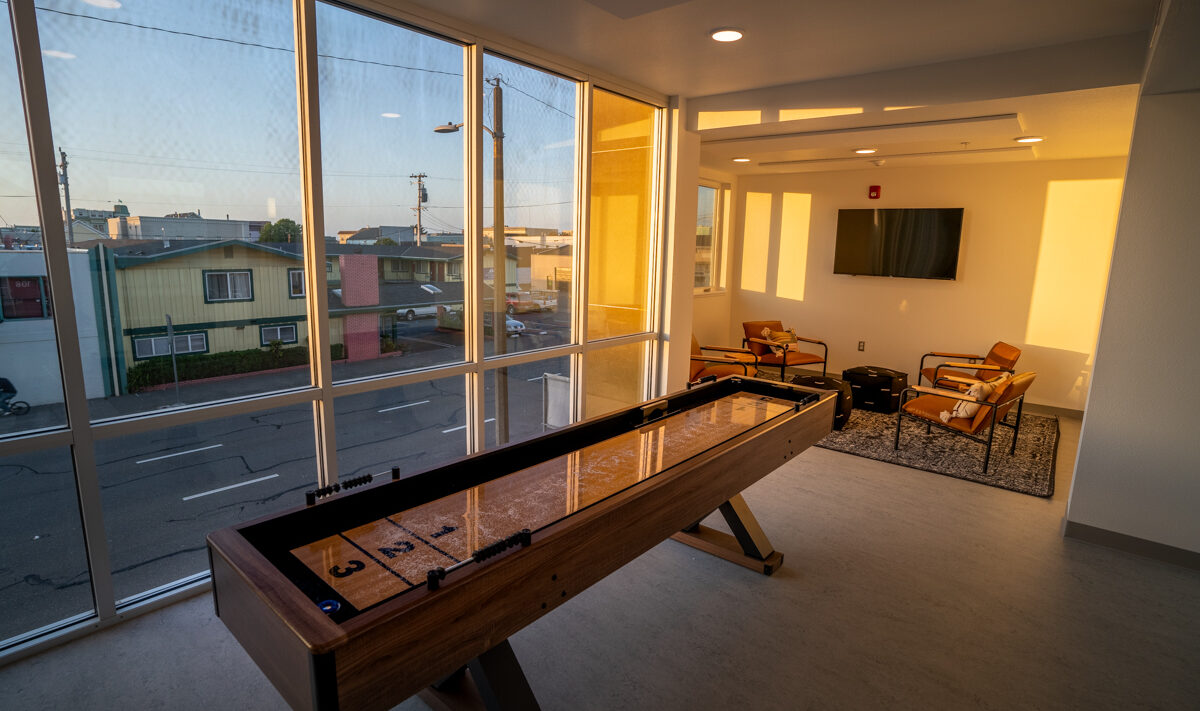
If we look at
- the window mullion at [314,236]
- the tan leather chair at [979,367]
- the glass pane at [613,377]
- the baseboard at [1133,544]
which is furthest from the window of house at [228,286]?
the tan leather chair at [979,367]

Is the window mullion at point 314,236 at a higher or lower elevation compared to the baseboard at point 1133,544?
higher

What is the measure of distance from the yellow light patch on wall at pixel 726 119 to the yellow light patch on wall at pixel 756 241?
10.7 feet

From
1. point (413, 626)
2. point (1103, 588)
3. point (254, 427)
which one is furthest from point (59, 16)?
point (1103, 588)

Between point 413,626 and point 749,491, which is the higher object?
point 413,626

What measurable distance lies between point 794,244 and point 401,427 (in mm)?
5784

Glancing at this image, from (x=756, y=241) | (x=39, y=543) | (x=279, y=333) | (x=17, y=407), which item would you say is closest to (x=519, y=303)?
(x=279, y=333)

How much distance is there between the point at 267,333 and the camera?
2.83m

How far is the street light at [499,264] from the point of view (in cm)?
363

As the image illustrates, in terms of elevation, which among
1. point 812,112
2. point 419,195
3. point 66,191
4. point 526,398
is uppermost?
point 812,112

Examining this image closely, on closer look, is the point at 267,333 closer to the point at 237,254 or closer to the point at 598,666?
the point at 237,254

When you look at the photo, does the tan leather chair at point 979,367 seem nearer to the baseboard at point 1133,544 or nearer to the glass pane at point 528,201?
the baseboard at point 1133,544

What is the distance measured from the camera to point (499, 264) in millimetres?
3822

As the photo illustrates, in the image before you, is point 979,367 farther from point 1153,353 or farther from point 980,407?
point 1153,353

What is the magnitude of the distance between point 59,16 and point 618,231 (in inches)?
132
